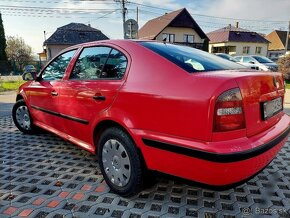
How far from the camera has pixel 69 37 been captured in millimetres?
37000

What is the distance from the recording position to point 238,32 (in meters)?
41.6

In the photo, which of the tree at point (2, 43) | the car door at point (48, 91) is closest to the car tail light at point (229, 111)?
the car door at point (48, 91)

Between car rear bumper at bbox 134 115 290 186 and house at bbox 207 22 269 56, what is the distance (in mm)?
40817

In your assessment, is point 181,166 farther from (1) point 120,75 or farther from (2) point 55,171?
(2) point 55,171

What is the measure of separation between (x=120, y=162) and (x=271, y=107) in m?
1.52

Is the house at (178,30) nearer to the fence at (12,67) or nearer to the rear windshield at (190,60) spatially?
the fence at (12,67)

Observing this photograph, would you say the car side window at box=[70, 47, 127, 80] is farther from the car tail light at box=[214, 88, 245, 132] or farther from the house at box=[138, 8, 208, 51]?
the house at box=[138, 8, 208, 51]

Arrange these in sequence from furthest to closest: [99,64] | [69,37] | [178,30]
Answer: [69,37] < [178,30] < [99,64]

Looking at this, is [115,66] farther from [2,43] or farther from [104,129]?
[2,43]

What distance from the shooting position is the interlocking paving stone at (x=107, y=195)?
2.44m

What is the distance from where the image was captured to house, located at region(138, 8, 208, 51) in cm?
3334

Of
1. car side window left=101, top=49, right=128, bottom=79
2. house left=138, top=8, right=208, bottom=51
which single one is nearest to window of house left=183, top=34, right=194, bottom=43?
house left=138, top=8, right=208, bottom=51

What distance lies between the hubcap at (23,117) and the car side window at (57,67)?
38.3 inches

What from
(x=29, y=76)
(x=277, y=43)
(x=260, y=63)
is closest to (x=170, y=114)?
(x=29, y=76)
